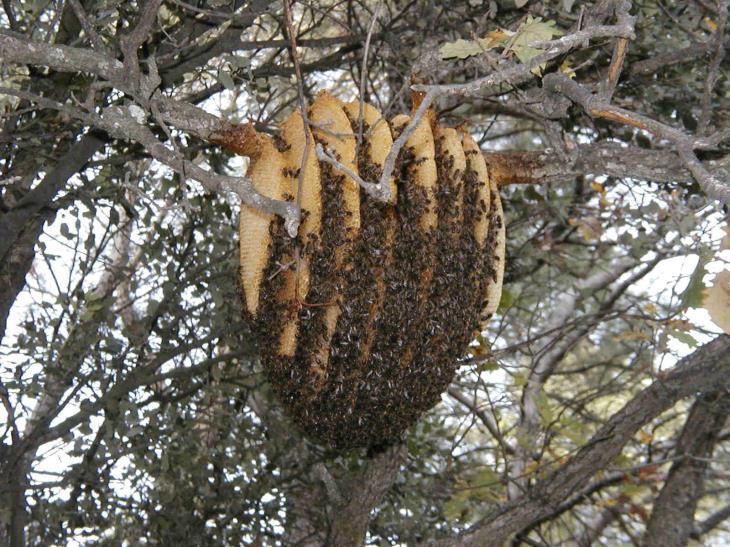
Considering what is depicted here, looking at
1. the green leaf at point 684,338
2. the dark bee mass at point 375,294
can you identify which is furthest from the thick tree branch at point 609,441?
the dark bee mass at point 375,294

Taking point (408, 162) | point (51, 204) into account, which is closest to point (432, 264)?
point (408, 162)

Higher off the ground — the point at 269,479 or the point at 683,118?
the point at 683,118

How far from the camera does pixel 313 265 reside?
2.23 m

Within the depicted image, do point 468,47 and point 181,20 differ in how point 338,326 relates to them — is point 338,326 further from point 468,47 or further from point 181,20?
point 181,20

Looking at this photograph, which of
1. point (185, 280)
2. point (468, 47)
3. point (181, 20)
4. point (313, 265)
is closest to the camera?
point (313, 265)

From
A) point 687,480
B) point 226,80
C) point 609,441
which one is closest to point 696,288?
point 609,441

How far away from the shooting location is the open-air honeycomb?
224 centimetres

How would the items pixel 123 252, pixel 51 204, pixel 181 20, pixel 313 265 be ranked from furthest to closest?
pixel 123 252 → pixel 181 20 → pixel 51 204 → pixel 313 265

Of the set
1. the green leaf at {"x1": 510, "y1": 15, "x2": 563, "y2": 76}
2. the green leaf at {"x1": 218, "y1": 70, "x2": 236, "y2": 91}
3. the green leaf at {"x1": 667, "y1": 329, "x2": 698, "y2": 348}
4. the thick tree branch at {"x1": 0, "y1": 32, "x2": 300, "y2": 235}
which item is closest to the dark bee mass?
the thick tree branch at {"x1": 0, "y1": 32, "x2": 300, "y2": 235}

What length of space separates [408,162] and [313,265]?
35 centimetres

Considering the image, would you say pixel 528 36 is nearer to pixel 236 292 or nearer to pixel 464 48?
pixel 464 48

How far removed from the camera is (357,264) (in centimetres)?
225

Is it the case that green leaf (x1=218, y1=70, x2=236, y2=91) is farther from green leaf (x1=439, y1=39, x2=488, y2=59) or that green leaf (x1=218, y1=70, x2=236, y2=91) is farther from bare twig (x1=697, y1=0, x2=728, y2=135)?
bare twig (x1=697, y1=0, x2=728, y2=135)

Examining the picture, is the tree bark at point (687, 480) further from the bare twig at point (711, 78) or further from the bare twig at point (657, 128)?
the bare twig at point (657, 128)
